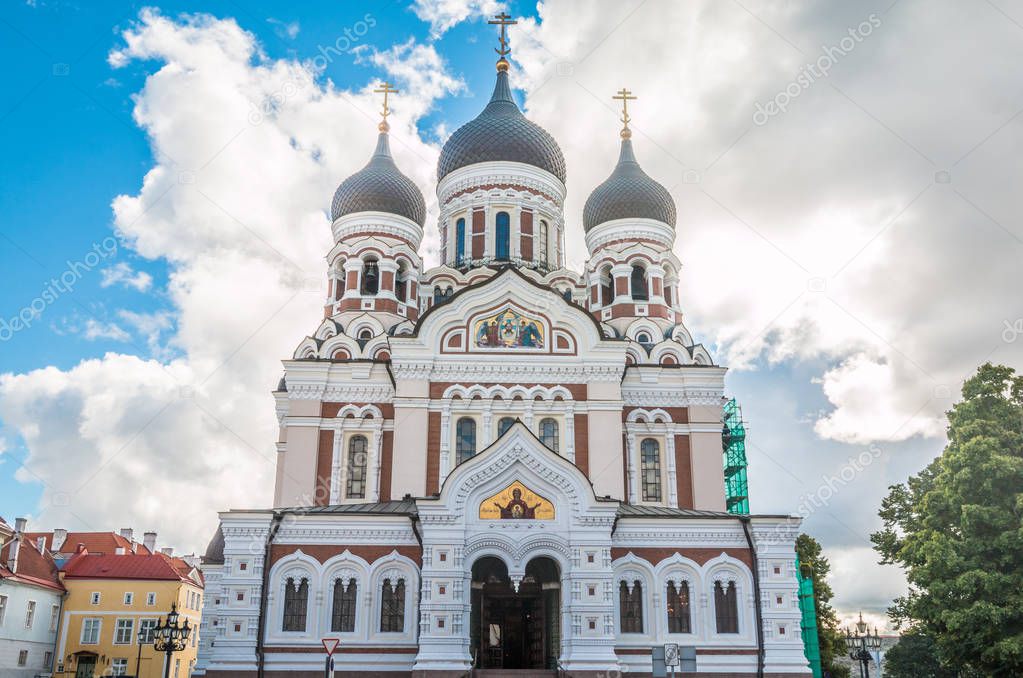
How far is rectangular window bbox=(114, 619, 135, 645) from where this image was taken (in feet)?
124

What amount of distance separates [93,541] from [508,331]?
3002cm

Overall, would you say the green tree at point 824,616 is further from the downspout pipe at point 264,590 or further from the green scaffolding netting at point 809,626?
the downspout pipe at point 264,590

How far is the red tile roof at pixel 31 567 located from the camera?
3138cm

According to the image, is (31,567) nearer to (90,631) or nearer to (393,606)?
(90,631)

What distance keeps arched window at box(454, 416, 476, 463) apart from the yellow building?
18.2 m

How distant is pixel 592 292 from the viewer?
31.0 meters

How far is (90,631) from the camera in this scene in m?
37.0

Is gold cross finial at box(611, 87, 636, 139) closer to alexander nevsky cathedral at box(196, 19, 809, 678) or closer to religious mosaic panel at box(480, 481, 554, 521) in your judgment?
alexander nevsky cathedral at box(196, 19, 809, 678)

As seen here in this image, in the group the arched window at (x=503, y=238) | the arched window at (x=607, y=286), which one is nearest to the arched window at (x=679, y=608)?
the arched window at (x=607, y=286)

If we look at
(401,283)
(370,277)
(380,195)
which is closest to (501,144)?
(380,195)

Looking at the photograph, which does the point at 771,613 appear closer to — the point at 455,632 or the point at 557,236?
the point at 455,632

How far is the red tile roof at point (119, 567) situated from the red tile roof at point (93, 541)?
107 inches

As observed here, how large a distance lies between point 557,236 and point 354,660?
17.4m

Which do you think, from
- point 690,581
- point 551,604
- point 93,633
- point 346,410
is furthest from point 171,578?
point 690,581
